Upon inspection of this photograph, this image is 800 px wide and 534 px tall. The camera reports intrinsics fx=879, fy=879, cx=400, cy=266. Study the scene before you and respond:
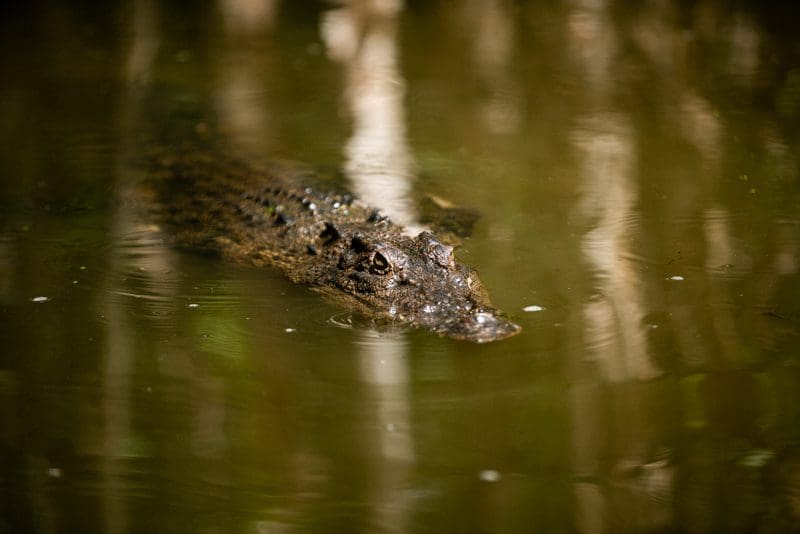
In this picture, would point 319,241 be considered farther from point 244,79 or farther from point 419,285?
point 244,79

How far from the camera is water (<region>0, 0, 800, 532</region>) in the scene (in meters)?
2.95

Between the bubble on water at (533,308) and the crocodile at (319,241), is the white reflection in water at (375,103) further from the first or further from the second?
the bubble on water at (533,308)

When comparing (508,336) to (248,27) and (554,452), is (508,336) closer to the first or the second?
(554,452)

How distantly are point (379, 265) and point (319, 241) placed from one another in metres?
0.73

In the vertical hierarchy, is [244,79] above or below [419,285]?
above

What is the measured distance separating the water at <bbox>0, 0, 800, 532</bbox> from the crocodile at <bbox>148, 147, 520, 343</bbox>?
0.15m

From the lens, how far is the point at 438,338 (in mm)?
3881

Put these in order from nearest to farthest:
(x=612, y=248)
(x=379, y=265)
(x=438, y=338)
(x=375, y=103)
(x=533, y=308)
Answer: (x=438, y=338) → (x=533, y=308) → (x=379, y=265) → (x=612, y=248) → (x=375, y=103)

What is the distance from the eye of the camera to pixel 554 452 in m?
3.12

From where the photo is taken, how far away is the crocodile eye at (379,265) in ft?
14.3

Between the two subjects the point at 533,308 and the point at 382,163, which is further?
the point at 382,163

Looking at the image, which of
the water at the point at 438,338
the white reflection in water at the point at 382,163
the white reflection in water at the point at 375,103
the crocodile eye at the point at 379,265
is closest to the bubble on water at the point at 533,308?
the water at the point at 438,338

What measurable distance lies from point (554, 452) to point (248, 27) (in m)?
7.43

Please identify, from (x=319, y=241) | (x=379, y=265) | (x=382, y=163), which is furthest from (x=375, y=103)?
(x=379, y=265)
